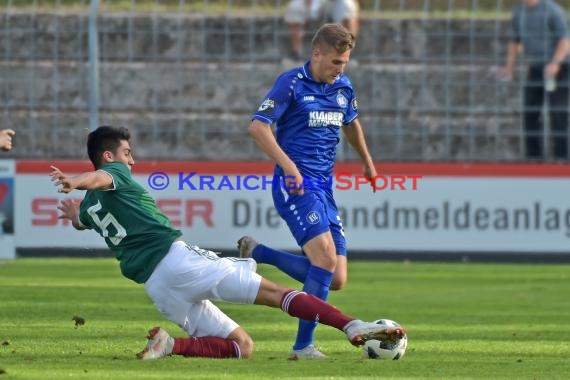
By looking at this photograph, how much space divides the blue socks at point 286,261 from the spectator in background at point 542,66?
8345mm

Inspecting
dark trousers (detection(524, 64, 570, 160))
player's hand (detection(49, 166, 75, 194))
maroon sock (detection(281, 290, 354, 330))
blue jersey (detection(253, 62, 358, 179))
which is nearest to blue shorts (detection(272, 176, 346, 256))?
blue jersey (detection(253, 62, 358, 179))

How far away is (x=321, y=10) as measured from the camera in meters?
18.3

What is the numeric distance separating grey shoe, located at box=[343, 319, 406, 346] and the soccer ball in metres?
0.20

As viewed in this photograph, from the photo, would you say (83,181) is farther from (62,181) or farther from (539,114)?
(539,114)

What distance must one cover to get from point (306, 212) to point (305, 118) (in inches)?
25.1

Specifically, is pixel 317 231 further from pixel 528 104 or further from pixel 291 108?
pixel 528 104

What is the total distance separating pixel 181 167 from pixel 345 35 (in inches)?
311

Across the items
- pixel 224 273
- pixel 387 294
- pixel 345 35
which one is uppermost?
pixel 345 35

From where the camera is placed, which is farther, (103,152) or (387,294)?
(387,294)

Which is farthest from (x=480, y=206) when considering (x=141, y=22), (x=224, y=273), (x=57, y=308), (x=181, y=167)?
(x=224, y=273)

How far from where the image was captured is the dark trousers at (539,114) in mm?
17281

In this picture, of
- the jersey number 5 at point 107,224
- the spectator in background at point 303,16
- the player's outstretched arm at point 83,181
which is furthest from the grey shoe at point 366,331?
the spectator in background at point 303,16

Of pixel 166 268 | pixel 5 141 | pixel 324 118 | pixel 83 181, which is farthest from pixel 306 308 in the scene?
pixel 5 141

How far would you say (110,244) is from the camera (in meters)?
8.31
